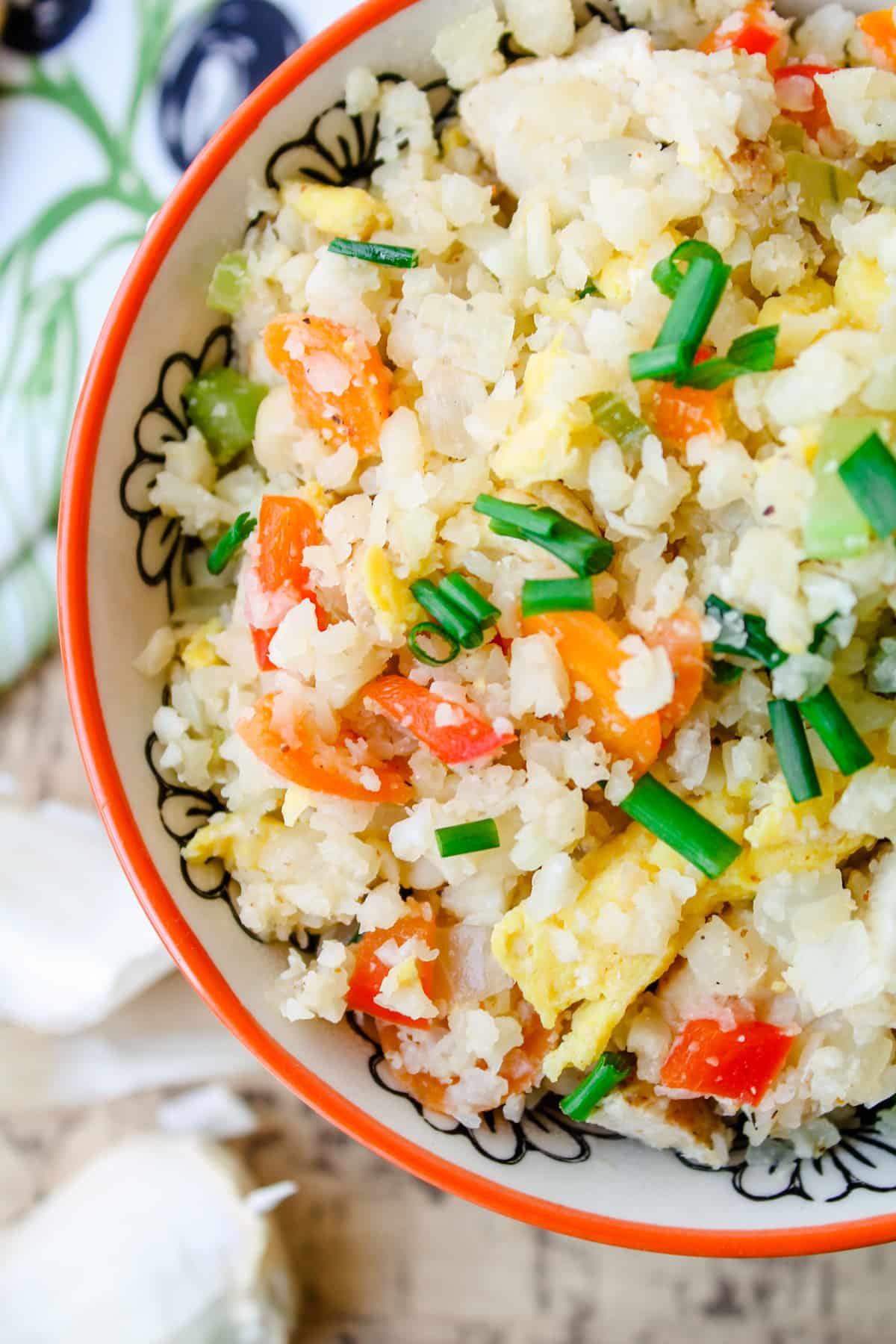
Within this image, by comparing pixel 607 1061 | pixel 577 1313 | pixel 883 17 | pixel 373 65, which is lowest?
pixel 577 1313

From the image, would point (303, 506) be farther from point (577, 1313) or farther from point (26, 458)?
point (577, 1313)

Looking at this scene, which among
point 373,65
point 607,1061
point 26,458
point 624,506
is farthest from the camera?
point 26,458

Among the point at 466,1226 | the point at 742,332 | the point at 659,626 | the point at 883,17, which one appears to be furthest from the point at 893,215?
the point at 466,1226

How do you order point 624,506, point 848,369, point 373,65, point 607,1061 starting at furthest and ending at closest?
point 373,65
point 607,1061
point 624,506
point 848,369

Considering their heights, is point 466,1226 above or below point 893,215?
below

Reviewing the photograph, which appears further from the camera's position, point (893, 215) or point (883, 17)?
point (883, 17)

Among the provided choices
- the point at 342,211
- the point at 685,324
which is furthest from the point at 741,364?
the point at 342,211

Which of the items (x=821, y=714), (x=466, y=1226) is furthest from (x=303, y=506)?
(x=466, y=1226)

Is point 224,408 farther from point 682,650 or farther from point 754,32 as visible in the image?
point 754,32
